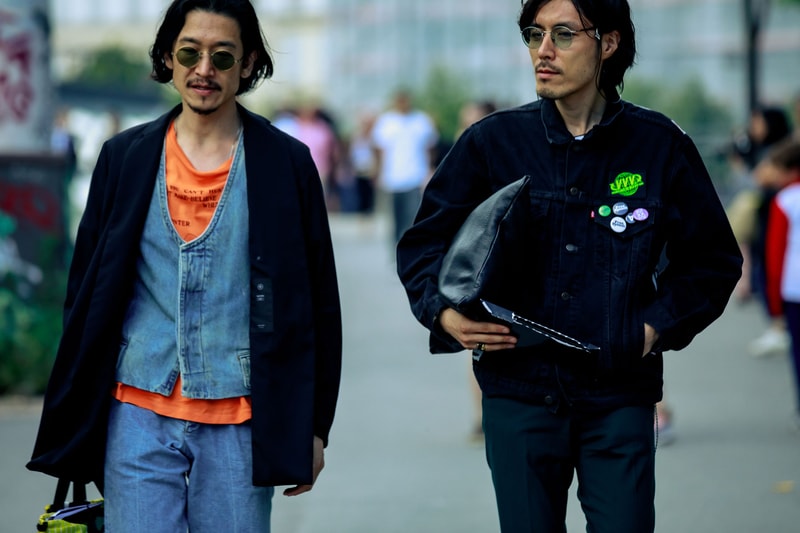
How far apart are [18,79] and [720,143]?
60.7 feet

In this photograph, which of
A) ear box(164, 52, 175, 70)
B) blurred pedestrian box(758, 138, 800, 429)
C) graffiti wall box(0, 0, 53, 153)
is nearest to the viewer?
ear box(164, 52, 175, 70)

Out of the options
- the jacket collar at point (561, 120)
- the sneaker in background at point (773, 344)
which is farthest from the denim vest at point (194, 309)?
the sneaker in background at point (773, 344)

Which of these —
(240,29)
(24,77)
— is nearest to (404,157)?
(24,77)

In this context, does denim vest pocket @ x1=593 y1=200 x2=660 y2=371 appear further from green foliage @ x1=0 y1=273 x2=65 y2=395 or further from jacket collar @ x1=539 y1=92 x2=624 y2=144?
green foliage @ x1=0 y1=273 x2=65 y2=395

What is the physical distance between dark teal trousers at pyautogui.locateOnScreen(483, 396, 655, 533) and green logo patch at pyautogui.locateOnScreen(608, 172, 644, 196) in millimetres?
552

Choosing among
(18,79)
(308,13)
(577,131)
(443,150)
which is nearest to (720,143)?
(443,150)

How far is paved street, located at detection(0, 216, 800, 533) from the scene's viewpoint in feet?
20.1

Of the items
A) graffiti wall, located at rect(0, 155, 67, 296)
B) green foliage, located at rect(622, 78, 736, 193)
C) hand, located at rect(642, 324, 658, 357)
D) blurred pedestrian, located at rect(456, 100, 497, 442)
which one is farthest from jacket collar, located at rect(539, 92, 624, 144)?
green foliage, located at rect(622, 78, 736, 193)

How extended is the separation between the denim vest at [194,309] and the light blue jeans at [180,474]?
10cm

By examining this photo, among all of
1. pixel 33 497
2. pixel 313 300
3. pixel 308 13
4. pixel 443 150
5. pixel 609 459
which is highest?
pixel 308 13

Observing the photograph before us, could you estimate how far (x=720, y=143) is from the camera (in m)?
25.5

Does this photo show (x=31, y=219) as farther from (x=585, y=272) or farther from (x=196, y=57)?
(x=585, y=272)

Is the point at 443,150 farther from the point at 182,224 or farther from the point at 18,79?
the point at 182,224

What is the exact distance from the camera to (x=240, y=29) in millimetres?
3748
